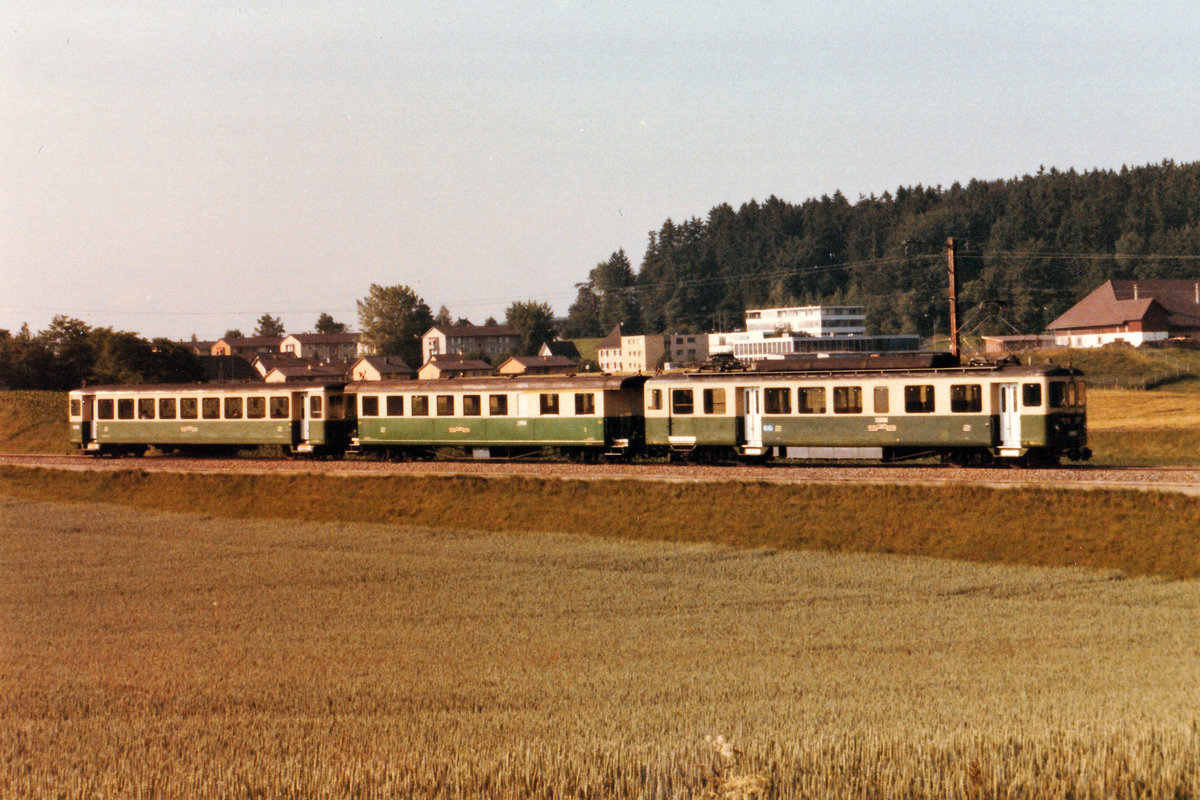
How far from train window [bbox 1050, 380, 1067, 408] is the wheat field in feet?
32.6

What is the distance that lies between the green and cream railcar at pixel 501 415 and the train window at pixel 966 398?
1084 centimetres

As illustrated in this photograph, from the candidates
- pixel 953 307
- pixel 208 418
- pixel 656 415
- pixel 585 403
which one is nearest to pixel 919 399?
pixel 953 307

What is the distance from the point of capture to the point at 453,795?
10.3 m

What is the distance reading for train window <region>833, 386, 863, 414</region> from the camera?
116 feet

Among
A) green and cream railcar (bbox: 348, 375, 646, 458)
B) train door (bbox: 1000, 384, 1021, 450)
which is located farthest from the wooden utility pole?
green and cream railcar (bbox: 348, 375, 646, 458)

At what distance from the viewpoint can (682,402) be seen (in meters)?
38.4

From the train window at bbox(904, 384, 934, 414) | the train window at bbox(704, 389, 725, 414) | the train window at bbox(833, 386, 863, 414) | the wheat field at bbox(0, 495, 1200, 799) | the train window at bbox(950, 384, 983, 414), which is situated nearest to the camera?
the wheat field at bbox(0, 495, 1200, 799)

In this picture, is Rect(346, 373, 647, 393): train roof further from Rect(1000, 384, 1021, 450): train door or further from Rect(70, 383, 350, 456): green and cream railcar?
Rect(1000, 384, 1021, 450): train door

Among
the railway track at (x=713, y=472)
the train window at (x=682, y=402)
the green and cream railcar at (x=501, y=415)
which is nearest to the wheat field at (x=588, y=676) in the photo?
the railway track at (x=713, y=472)

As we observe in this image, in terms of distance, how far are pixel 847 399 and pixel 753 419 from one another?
318 cm

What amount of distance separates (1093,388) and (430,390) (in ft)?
141

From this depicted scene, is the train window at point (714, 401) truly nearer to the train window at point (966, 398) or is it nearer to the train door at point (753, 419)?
the train door at point (753, 419)

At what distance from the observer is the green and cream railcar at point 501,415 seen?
3953 cm

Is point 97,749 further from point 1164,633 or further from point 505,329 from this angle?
point 505,329
